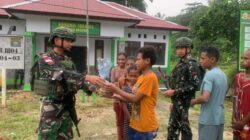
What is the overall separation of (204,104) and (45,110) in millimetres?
1707

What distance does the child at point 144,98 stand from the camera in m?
3.26

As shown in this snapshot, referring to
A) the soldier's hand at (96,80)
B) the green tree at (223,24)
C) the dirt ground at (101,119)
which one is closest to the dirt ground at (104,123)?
the dirt ground at (101,119)

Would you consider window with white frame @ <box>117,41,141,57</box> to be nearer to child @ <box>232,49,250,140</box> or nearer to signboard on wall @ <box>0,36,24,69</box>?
signboard on wall @ <box>0,36,24,69</box>

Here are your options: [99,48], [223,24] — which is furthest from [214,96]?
[99,48]

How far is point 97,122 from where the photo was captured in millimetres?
7438

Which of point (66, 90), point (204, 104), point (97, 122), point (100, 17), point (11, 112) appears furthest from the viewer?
point (100, 17)

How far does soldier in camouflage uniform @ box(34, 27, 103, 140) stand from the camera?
3.29 metres

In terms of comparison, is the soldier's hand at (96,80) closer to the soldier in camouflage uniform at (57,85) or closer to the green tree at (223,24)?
the soldier in camouflage uniform at (57,85)

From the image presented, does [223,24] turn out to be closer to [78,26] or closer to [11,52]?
[78,26]

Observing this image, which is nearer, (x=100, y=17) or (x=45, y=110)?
(x=45, y=110)

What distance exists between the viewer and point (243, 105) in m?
3.47

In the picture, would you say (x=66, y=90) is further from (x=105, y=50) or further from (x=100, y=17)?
(x=105, y=50)

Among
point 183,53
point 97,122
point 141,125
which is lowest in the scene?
point 97,122

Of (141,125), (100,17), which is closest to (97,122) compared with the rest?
(141,125)
